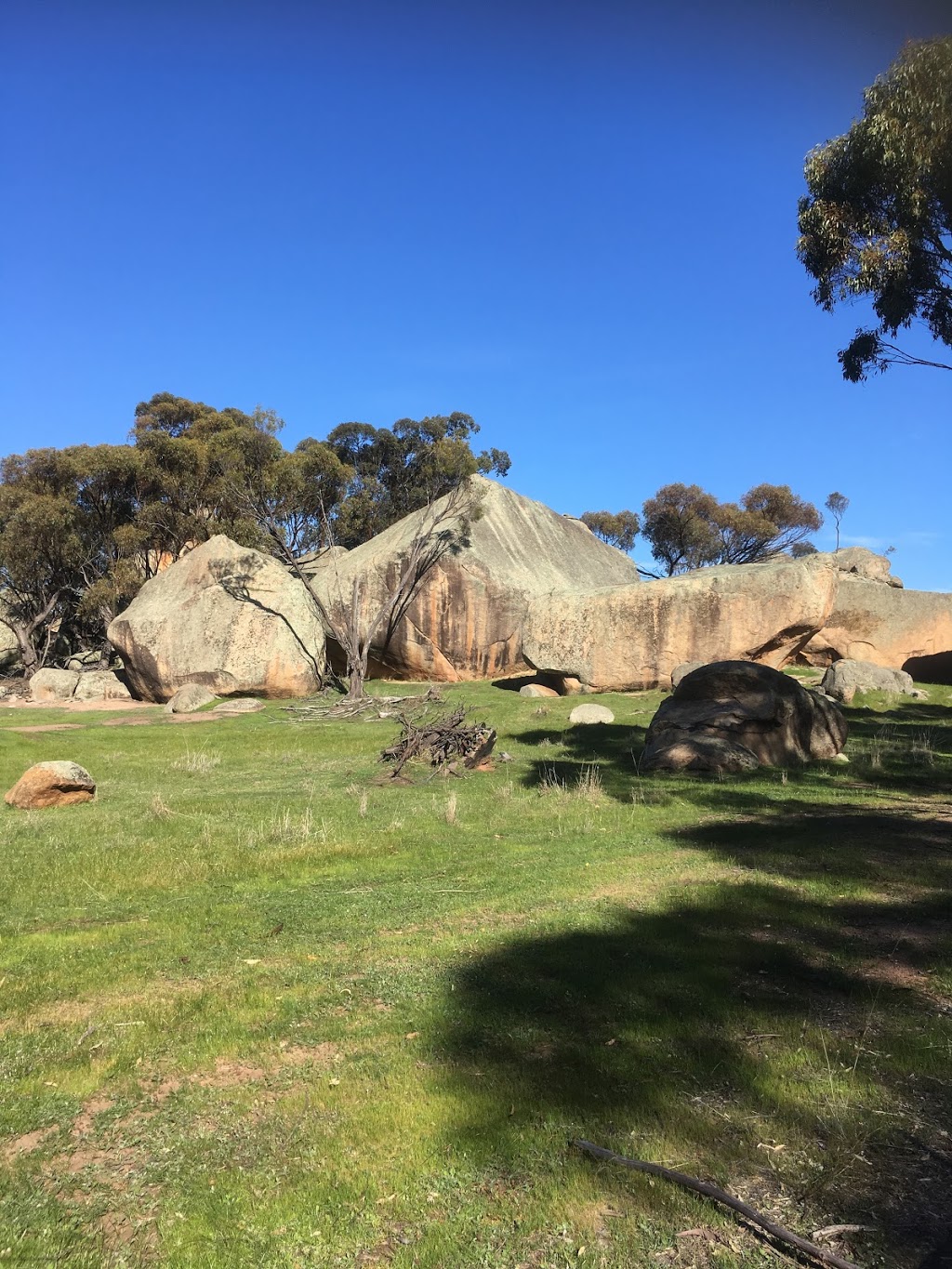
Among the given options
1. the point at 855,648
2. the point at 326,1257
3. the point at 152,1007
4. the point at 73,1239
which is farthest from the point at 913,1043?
the point at 855,648

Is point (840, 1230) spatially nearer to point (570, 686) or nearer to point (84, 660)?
point (570, 686)

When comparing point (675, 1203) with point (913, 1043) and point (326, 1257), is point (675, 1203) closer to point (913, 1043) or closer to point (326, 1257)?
point (326, 1257)

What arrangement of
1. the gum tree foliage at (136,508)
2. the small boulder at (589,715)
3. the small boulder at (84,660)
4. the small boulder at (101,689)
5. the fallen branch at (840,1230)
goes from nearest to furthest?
1. the fallen branch at (840,1230)
2. the small boulder at (589,715)
3. the small boulder at (101,689)
4. the gum tree foliage at (136,508)
5. the small boulder at (84,660)

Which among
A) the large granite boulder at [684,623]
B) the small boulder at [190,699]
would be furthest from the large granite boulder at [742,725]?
the small boulder at [190,699]

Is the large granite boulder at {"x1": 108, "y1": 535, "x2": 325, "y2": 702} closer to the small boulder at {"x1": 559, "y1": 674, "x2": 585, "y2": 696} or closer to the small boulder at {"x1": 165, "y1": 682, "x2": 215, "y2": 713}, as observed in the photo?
the small boulder at {"x1": 165, "y1": 682, "x2": 215, "y2": 713}

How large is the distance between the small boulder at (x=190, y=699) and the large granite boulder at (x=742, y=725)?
51.0ft

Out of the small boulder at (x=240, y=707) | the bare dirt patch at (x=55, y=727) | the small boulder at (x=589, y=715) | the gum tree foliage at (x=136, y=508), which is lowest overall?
the bare dirt patch at (x=55, y=727)

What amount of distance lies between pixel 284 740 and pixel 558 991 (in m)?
14.0

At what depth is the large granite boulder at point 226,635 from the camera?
2670cm

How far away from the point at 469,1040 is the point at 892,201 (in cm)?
1495

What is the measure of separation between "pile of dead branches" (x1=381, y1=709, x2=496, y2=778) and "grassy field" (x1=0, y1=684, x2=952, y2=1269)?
14.4ft

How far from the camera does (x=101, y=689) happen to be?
29.8m

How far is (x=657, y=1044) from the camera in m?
4.02

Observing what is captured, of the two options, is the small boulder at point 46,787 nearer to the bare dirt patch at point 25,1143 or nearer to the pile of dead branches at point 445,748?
the pile of dead branches at point 445,748
